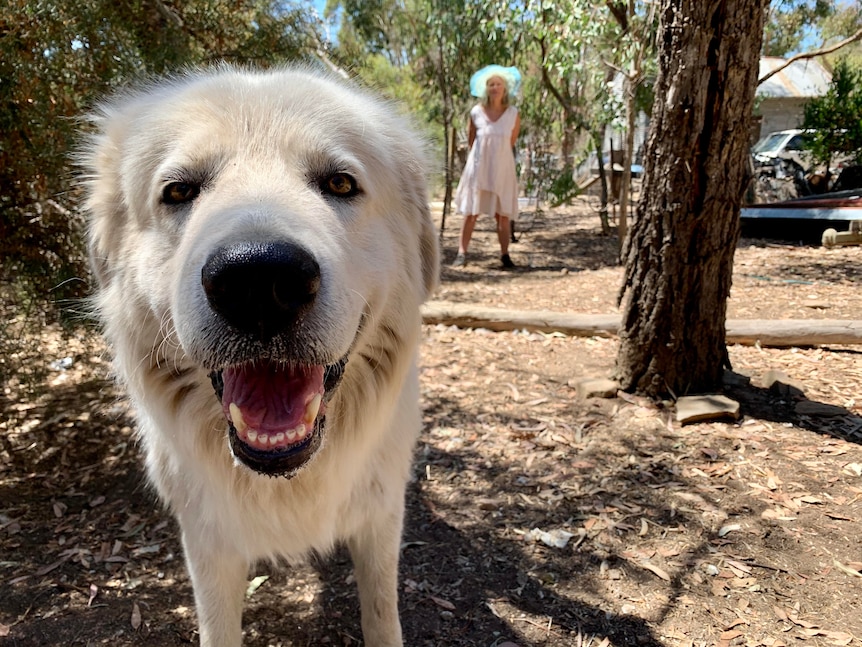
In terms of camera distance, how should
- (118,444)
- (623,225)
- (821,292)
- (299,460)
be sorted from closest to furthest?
1. (299,460)
2. (118,444)
3. (821,292)
4. (623,225)

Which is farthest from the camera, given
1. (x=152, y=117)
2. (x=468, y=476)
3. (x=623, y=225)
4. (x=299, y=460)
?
(x=623, y=225)

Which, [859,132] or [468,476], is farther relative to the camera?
[859,132]

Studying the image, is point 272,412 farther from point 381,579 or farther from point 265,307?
point 381,579

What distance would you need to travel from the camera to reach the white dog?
1.36 metres

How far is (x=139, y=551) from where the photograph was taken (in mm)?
2744

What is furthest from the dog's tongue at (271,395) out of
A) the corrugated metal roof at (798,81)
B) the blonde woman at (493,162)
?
the corrugated metal roof at (798,81)

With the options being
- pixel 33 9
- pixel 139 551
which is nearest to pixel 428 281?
pixel 139 551

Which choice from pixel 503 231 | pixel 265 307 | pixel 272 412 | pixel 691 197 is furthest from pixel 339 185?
pixel 503 231

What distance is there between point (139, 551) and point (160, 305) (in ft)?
5.55

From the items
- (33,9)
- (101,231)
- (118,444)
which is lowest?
(118,444)

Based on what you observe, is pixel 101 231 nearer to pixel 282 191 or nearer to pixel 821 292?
pixel 282 191

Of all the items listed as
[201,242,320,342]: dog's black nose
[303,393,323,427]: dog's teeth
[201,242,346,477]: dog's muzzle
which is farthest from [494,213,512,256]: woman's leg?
[201,242,320,342]: dog's black nose

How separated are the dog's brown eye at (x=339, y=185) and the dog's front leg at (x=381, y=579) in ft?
3.77

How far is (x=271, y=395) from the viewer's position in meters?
1.54
